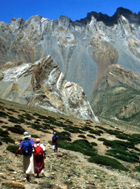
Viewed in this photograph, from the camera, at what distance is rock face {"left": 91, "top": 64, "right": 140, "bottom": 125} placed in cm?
12726

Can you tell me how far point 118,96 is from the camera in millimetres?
142875

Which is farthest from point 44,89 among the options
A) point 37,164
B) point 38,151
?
point 37,164

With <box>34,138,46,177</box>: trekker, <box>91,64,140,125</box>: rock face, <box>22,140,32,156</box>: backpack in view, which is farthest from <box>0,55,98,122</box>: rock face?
<box>22,140,32,156</box>: backpack

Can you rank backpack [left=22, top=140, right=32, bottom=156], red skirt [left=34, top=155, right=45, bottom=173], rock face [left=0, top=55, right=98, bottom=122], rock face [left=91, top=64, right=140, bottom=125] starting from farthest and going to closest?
rock face [left=91, top=64, right=140, bottom=125]
rock face [left=0, top=55, right=98, bottom=122]
red skirt [left=34, top=155, right=45, bottom=173]
backpack [left=22, top=140, right=32, bottom=156]

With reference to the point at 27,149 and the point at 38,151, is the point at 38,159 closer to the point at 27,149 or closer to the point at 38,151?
the point at 38,151

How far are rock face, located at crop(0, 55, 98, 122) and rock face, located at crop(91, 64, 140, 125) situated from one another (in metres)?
53.5

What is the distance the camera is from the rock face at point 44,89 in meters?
67.9

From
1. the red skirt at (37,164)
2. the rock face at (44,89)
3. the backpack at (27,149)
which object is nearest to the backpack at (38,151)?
the red skirt at (37,164)

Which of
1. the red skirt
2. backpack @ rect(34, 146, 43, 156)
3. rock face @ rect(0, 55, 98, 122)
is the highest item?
rock face @ rect(0, 55, 98, 122)

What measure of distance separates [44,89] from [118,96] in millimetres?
83684

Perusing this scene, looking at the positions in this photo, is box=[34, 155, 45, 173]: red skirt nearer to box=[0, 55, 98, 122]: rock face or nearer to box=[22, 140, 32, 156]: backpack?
box=[22, 140, 32, 156]: backpack

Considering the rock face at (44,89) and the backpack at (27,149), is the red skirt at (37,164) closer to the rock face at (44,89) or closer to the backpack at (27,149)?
the backpack at (27,149)

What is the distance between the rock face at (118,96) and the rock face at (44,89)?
5350cm

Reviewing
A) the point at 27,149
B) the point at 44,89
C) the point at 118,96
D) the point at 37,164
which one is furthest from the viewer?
the point at 118,96
